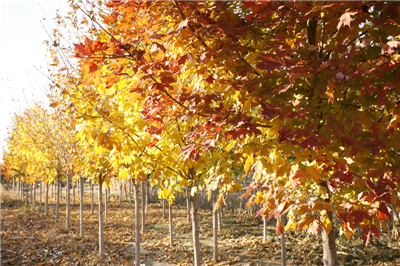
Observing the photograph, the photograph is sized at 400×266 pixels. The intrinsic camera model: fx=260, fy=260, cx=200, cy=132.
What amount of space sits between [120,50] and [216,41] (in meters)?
0.77

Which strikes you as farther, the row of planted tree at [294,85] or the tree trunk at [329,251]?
the tree trunk at [329,251]

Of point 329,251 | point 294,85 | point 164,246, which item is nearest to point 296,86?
point 294,85

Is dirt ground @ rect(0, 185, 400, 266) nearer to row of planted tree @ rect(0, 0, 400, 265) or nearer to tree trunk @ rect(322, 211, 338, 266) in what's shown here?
tree trunk @ rect(322, 211, 338, 266)

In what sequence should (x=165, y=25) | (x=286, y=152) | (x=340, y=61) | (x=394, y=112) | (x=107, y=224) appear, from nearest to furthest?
(x=340, y=61)
(x=394, y=112)
(x=286, y=152)
(x=165, y=25)
(x=107, y=224)

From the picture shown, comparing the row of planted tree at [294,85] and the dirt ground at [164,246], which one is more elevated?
the row of planted tree at [294,85]

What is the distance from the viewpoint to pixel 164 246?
32.2 ft

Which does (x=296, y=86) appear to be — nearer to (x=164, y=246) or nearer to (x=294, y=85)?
(x=294, y=85)

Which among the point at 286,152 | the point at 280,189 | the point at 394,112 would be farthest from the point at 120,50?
the point at 394,112

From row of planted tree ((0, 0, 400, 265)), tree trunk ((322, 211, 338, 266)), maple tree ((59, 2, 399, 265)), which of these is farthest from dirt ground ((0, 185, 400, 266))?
maple tree ((59, 2, 399, 265))

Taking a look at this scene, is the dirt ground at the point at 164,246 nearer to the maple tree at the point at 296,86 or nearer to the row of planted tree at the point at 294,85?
the row of planted tree at the point at 294,85

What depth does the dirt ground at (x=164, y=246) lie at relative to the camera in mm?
7898

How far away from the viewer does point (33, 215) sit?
14.4 meters

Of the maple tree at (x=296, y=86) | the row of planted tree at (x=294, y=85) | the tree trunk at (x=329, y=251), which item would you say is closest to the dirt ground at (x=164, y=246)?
the tree trunk at (x=329, y=251)

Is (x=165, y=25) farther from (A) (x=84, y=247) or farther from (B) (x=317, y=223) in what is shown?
(A) (x=84, y=247)
